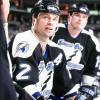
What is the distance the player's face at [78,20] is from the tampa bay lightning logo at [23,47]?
1202 millimetres

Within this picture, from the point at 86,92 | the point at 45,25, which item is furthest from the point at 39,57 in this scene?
the point at 86,92

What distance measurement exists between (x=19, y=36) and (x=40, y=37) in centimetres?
18

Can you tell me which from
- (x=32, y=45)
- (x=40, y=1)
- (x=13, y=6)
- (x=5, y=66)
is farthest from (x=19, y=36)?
(x=13, y=6)

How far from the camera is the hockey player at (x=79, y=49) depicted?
16.8 feet

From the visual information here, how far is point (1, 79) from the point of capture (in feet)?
7.63

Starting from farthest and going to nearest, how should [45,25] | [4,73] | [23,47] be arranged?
1. [45,25]
2. [23,47]
3. [4,73]

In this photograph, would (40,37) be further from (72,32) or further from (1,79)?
(1,79)

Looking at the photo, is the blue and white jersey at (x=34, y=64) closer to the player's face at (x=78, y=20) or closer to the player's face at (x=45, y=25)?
the player's face at (x=45, y=25)

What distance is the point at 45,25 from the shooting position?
4.00 metres

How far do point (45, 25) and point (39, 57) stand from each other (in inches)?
10.6

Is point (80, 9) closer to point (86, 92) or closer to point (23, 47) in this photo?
point (86, 92)

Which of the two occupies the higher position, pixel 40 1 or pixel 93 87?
pixel 40 1

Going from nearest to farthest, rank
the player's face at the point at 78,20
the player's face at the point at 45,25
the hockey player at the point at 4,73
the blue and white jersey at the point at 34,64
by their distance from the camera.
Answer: the hockey player at the point at 4,73
the blue and white jersey at the point at 34,64
the player's face at the point at 45,25
the player's face at the point at 78,20

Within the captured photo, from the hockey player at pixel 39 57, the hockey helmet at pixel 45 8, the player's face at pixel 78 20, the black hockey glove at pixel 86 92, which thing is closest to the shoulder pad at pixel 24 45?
the hockey player at pixel 39 57
